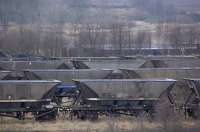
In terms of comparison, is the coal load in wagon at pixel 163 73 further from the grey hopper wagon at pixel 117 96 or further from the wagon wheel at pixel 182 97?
the grey hopper wagon at pixel 117 96

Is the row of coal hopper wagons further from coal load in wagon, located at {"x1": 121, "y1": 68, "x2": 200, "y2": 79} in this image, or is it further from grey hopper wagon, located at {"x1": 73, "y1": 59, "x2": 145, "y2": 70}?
grey hopper wagon, located at {"x1": 73, "y1": 59, "x2": 145, "y2": 70}

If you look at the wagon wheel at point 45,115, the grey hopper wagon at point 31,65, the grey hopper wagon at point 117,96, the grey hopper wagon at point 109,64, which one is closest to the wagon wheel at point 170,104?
the grey hopper wagon at point 117,96

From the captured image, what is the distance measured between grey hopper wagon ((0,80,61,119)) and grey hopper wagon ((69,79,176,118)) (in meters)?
1.16

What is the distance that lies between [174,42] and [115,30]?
6467 mm

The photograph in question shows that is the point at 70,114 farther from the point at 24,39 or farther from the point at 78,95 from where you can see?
the point at 24,39

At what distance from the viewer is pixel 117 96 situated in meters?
A: 19.1

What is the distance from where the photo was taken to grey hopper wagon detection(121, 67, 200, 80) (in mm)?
24141

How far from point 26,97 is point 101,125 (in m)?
3.00

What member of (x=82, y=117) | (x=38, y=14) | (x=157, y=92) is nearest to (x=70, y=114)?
(x=82, y=117)

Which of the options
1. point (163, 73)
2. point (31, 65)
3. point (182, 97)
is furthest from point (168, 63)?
point (182, 97)

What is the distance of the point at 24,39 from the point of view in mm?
47812

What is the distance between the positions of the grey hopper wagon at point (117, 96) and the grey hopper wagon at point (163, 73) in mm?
4710

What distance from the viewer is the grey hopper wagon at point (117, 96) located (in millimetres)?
18891

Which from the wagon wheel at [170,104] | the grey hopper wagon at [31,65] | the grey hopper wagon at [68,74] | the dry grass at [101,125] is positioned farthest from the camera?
the grey hopper wagon at [31,65]
